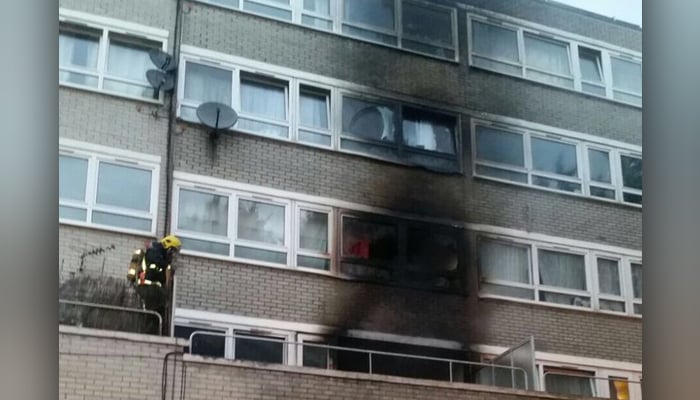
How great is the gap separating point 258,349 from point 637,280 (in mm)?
991

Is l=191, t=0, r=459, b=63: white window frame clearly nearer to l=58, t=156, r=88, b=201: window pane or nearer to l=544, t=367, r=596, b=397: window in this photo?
l=58, t=156, r=88, b=201: window pane

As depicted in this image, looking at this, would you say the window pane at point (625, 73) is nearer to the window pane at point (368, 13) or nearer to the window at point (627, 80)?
the window at point (627, 80)

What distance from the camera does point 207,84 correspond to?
2.05 m

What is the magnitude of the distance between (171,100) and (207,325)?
0.52 meters

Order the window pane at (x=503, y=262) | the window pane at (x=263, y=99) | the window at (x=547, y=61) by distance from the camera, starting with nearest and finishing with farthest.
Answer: the window pane at (x=263, y=99) → the window pane at (x=503, y=262) → the window at (x=547, y=61)

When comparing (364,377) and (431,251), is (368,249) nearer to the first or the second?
(431,251)

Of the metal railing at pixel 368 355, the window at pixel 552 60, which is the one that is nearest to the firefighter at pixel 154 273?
the metal railing at pixel 368 355

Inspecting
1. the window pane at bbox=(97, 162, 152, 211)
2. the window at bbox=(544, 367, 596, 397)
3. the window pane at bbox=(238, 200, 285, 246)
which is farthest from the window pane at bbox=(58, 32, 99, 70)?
the window at bbox=(544, 367, 596, 397)

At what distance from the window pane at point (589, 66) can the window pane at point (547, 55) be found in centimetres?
4

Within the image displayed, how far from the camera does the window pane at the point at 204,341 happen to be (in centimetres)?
195

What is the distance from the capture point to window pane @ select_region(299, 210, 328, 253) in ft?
6.82

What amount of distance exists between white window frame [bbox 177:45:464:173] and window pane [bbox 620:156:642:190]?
18.2 inches

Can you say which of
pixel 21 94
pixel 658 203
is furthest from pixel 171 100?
pixel 658 203

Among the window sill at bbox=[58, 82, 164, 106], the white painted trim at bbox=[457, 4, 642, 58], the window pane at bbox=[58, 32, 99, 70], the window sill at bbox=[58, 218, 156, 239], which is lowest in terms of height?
the window sill at bbox=[58, 218, 156, 239]
